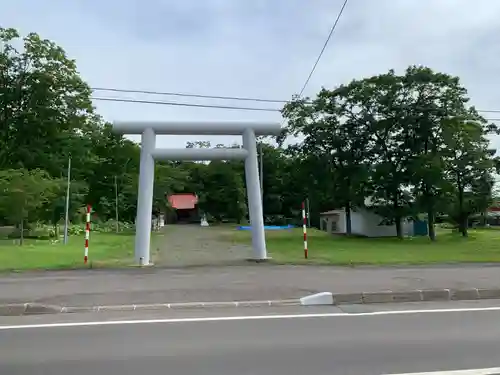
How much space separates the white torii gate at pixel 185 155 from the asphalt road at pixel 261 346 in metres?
8.08

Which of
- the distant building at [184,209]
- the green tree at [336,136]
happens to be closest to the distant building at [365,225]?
the green tree at [336,136]

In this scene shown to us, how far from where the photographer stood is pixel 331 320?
7.78 metres

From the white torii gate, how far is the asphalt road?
8.08 m

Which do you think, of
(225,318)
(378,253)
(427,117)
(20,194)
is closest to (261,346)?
(225,318)

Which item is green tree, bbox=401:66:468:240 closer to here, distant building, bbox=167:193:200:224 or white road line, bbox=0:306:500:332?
white road line, bbox=0:306:500:332

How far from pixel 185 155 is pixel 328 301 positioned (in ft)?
27.1

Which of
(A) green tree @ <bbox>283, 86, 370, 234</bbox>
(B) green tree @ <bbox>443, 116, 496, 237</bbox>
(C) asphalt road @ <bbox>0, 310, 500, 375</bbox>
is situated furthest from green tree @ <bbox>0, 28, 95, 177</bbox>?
(C) asphalt road @ <bbox>0, 310, 500, 375</bbox>

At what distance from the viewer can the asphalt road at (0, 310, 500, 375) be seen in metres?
5.23

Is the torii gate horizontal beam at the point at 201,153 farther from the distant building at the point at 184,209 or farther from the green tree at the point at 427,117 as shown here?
the distant building at the point at 184,209

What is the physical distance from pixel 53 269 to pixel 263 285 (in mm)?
Result: 6223

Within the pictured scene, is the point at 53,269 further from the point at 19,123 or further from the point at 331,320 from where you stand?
the point at 19,123

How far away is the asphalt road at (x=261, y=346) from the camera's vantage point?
5.23m

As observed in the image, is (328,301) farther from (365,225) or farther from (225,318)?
(365,225)

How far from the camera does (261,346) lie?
20.0 ft
